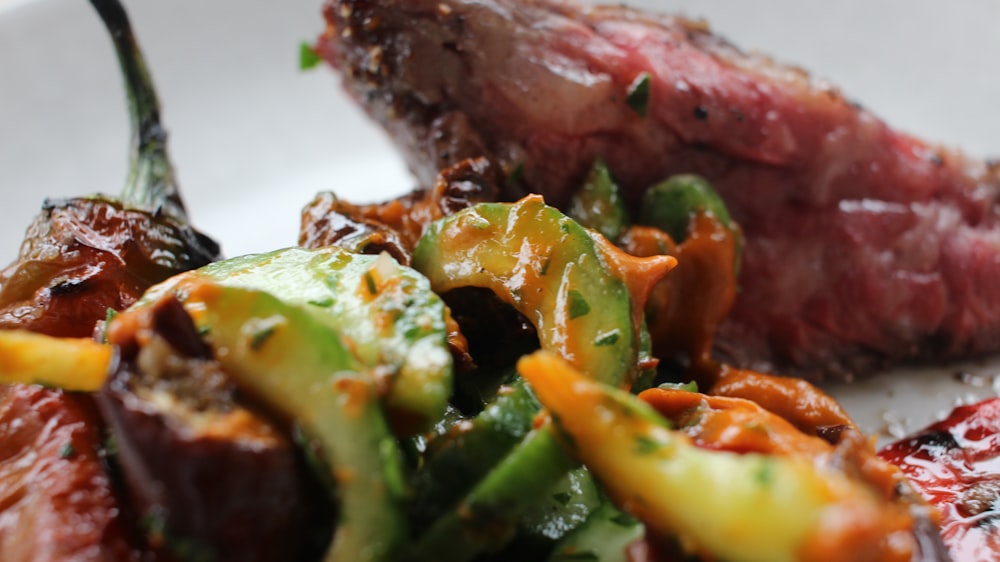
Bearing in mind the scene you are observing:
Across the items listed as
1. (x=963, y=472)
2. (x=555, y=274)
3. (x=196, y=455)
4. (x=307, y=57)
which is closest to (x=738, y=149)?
(x=963, y=472)

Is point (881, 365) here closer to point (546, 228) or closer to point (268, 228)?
point (546, 228)

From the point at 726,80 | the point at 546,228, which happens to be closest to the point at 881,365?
the point at 726,80

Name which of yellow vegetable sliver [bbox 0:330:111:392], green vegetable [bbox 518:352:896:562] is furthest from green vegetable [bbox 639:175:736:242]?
yellow vegetable sliver [bbox 0:330:111:392]

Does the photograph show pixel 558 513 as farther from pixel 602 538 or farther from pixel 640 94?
pixel 640 94

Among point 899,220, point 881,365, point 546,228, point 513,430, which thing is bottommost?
point 881,365

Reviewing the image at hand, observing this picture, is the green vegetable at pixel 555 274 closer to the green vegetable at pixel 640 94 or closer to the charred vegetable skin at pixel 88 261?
the charred vegetable skin at pixel 88 261

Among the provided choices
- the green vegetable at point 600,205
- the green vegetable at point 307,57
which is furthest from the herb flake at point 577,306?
the green vegetable at point 307,57

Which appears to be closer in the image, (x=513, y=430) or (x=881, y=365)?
(x=513, y=430)
